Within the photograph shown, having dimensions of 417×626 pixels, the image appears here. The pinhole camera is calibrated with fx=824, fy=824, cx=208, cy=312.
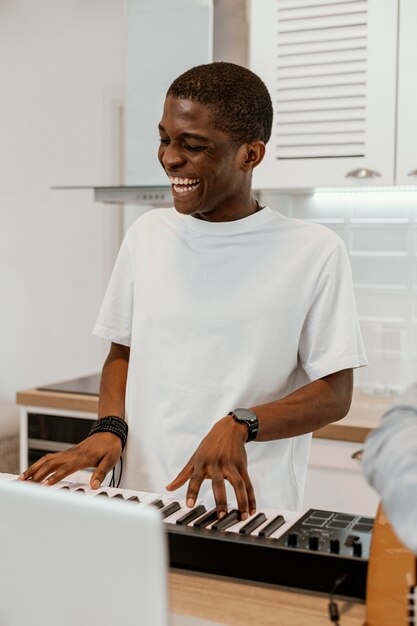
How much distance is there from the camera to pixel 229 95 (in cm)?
139

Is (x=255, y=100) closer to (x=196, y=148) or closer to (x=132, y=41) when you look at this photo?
(x=196, y=148)

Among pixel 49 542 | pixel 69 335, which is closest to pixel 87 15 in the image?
pixel 69 335

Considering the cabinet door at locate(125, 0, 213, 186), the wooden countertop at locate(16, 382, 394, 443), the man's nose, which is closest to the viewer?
the man's nose

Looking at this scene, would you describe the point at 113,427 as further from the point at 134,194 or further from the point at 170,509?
the point at 134,194

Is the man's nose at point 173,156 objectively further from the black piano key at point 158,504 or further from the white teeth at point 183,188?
the black piano key at point 158,504

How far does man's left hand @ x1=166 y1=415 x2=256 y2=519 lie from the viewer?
111 cm

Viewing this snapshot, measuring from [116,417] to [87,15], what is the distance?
222 cm

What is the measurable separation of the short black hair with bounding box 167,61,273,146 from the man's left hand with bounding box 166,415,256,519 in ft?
1.70

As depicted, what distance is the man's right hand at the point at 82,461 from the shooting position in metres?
1.23

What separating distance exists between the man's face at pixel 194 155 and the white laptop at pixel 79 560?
78 cm

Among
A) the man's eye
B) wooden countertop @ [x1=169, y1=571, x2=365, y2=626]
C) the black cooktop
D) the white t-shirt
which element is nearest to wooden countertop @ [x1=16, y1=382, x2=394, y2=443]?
the black cooktop

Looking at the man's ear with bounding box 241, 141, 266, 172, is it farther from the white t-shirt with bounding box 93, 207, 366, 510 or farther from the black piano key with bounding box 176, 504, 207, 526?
the black piano key with bounding box 176, 504, 207, 526

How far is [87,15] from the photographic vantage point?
3.20m

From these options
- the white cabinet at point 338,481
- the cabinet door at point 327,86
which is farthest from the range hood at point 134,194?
the white cabinet at point 338,481
